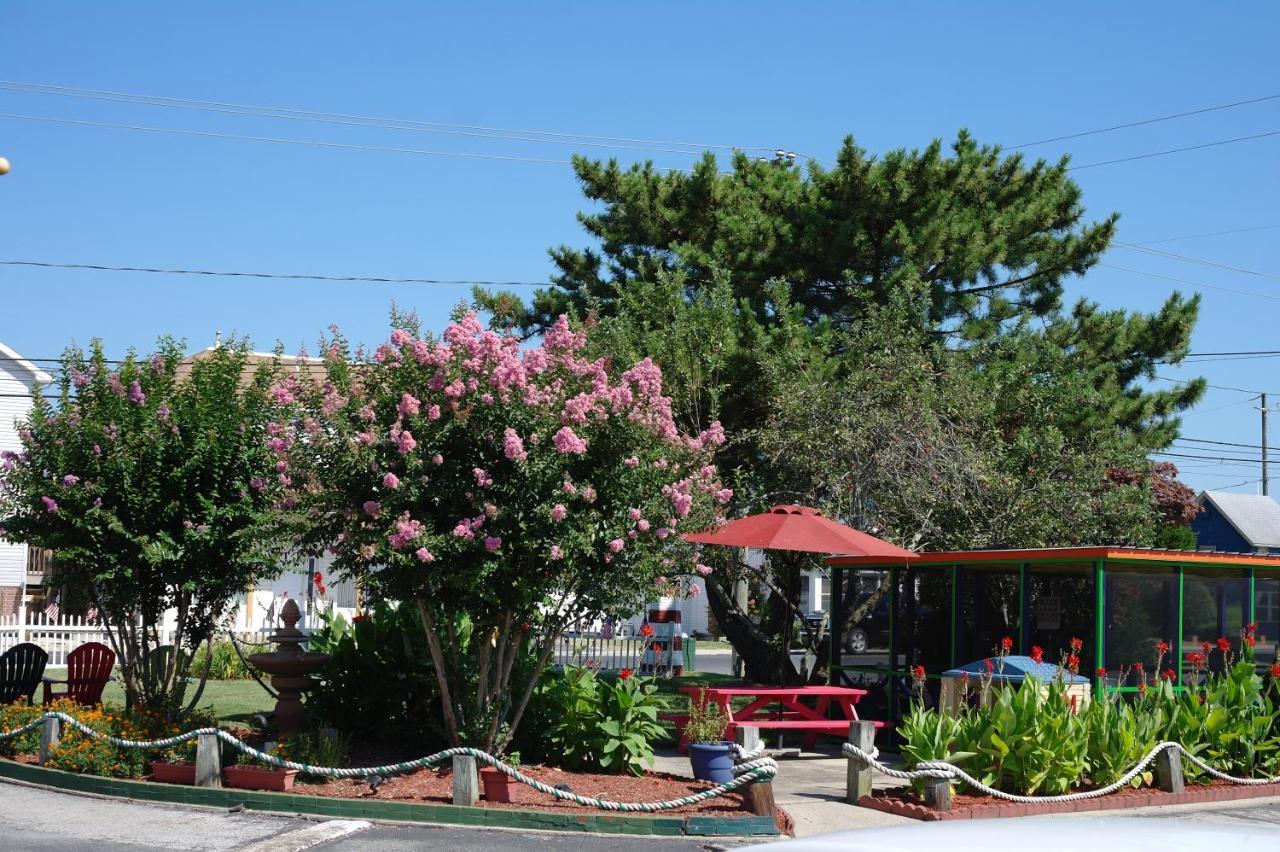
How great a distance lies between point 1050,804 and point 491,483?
526 cm

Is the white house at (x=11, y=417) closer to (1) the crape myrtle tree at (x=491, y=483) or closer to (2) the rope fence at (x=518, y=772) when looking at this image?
(2) the rope fence at (x=518, y=772)

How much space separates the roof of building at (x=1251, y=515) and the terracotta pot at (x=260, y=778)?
52.1m

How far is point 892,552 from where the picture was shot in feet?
47.0

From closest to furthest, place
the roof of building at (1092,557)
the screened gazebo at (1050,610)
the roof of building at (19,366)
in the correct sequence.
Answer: the roof of building at (1092,557), the screened gazebo at (1050,610), the roof of building at (19,366)

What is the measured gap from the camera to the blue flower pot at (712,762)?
11.3m

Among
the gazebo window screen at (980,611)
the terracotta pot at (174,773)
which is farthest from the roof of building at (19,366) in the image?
the gazebo window screen at (980,611)

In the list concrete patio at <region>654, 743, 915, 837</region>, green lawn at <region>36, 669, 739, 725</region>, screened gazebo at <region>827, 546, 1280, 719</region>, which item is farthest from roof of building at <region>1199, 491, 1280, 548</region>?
concrete patio at <region>654, 743, 915, 837</region>

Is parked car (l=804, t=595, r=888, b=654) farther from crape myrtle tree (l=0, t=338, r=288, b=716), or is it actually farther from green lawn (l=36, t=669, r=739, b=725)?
crape myrtle tree (l=0, t=338, r=288, b=716)

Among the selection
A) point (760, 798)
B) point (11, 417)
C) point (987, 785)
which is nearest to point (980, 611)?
point (987, 785)

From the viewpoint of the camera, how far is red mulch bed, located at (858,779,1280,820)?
10.6 meters

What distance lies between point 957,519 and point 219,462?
9.70 metres

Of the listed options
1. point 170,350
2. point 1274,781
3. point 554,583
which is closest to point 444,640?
point 554,583

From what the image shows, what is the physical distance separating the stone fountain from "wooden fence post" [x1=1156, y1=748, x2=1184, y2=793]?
25.8 ft

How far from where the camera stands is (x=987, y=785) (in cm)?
1096
